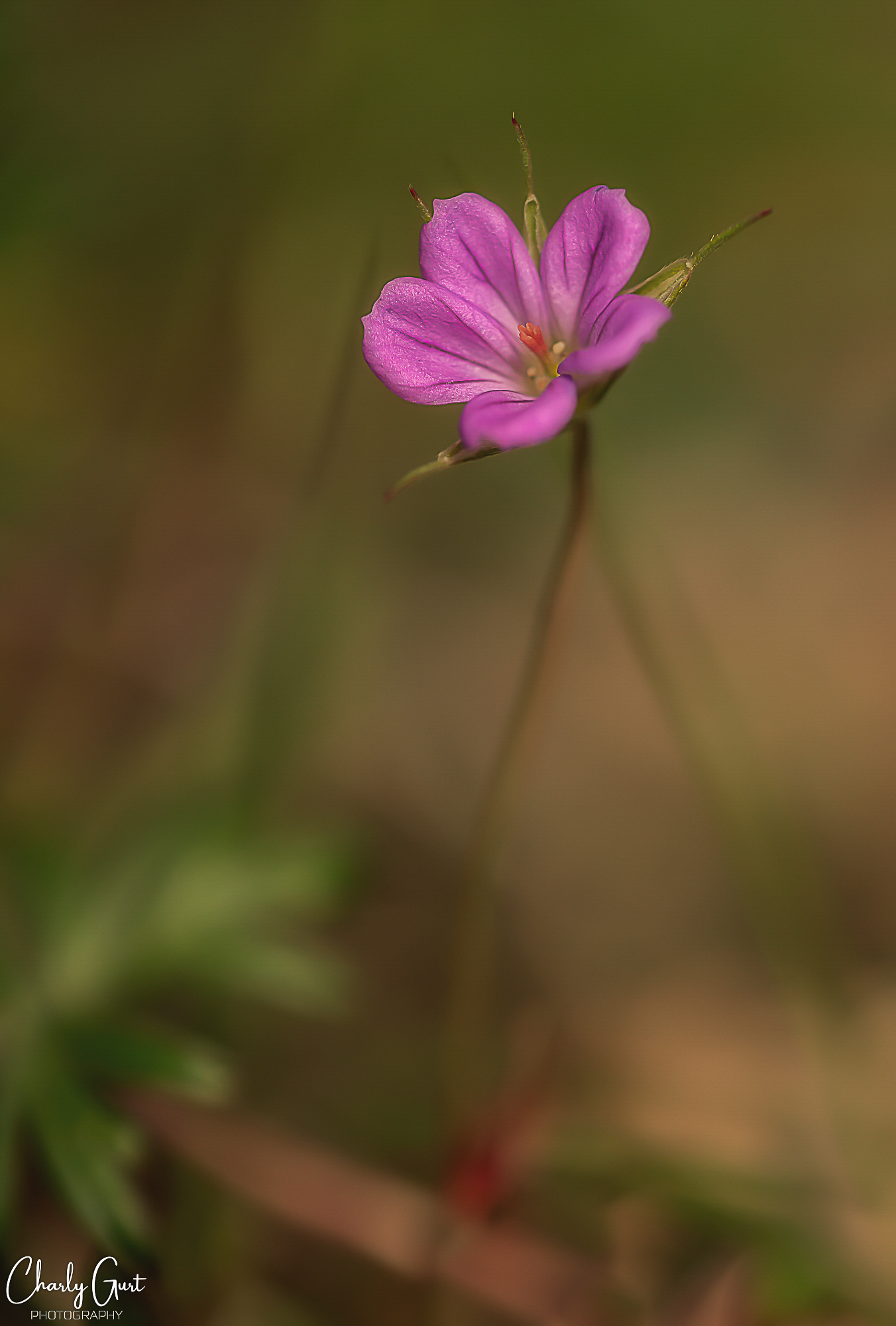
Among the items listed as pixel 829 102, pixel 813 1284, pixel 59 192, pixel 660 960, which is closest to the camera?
pixel 813 1284

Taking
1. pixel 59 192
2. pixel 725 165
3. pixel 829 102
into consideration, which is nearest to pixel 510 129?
pixel 725 165

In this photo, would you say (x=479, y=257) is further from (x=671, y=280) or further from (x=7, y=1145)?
(x=7, y=1145)

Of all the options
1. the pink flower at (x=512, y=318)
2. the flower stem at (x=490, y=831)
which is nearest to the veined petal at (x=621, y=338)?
the pink flower at (x=512, y=318)

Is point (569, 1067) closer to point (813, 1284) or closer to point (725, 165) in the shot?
point (813, 1284)

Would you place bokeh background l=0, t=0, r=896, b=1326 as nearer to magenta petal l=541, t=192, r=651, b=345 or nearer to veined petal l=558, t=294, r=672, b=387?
magenta petal l=541, t=192, r=651, b=345

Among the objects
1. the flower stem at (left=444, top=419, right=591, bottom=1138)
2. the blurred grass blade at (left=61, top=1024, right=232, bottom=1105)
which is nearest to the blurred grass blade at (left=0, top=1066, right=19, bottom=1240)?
the blurred grass blade at (left=61, top=1024, right=232, bottom=1105)

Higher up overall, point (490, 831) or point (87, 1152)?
point (490, 831)

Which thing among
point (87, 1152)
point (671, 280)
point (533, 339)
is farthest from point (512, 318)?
point (87, 1152)

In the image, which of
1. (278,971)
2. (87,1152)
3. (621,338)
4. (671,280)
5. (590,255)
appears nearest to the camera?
(621,338)

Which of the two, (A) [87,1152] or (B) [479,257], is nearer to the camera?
(B) [479,257]
